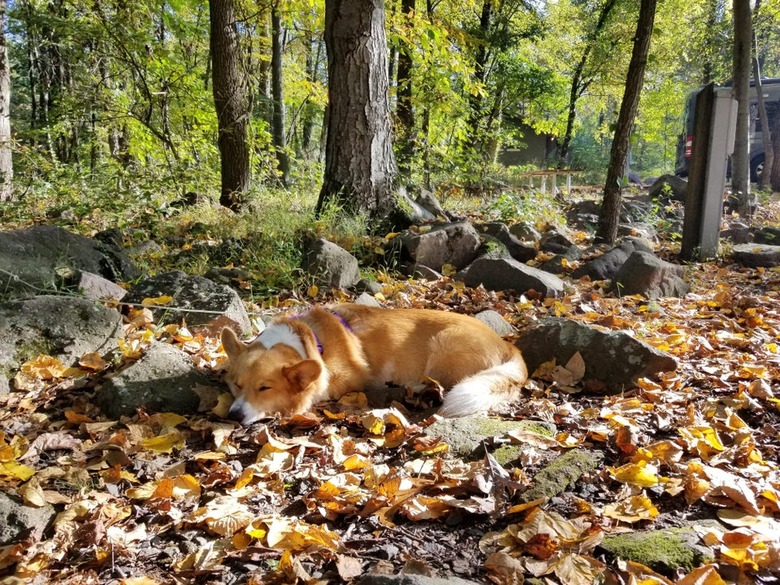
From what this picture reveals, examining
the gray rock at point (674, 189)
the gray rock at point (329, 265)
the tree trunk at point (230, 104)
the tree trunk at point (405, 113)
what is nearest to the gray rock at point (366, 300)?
the gray rock at point (329, 265)

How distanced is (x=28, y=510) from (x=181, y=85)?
894 centimetres

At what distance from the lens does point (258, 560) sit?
5.91 feet

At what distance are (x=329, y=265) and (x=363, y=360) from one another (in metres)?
1.83

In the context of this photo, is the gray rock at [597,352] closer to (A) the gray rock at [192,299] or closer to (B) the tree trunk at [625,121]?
(A) the gray rock at [192,299]

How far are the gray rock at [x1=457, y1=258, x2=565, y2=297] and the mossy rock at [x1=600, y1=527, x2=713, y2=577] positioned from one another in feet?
12.0

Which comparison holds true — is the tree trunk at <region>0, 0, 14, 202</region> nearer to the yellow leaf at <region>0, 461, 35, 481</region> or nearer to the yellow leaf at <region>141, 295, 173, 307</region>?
the yellow leaf at <region>141, 295, 173, 307</region>

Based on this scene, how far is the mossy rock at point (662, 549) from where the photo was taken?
1.66 m

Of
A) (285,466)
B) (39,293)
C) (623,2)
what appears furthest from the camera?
(623,2)

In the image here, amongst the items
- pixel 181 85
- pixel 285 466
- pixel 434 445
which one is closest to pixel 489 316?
pixel 434 445

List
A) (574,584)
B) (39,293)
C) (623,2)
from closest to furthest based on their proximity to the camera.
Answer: (574,584)
(39,293)
(623,2)

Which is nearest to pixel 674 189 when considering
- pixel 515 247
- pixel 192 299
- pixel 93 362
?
pixel 515 247

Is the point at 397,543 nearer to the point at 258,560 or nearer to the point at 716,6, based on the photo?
the point at 258,560

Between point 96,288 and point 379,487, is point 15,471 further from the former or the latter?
point 96,288

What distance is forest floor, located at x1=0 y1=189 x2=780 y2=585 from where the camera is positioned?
1749mm
